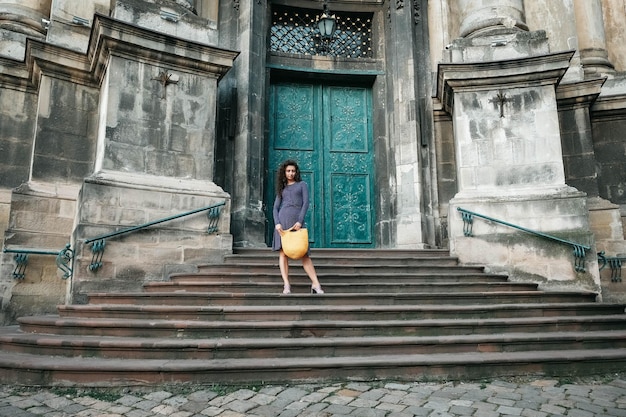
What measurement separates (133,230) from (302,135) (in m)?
4.49

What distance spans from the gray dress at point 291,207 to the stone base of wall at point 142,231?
184 centimetres

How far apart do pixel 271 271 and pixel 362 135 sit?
15.9 ft

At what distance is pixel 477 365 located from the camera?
4.71 m

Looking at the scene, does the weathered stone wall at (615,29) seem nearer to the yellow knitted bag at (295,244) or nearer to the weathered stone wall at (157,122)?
the weathered stone wall at (157,122)

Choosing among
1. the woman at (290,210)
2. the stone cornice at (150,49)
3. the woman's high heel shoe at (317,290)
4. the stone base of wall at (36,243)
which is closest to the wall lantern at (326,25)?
the stone cornice at (150,49)

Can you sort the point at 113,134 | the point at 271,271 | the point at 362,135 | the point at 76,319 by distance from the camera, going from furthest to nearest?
the point at 362,135, the point at 113,134, the point at 271,271, the point at 76,319

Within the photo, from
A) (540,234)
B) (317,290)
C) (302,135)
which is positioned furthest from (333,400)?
(302,135)

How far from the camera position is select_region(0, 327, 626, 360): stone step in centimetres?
466

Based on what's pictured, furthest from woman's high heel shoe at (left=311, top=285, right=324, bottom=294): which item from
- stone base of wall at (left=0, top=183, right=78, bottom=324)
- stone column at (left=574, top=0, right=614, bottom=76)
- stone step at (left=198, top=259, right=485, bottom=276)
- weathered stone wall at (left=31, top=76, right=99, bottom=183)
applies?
stone column at (left=574, top=0, right=614, bottom=76)

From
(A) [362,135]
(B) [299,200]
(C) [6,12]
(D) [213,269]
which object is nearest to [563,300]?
(B) [299,200]

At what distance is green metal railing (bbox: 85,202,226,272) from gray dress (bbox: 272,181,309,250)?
178 cm

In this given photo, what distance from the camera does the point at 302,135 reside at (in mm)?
10617

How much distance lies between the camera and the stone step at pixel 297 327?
5.03 metres

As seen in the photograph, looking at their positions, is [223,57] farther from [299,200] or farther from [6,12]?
[6,12]
